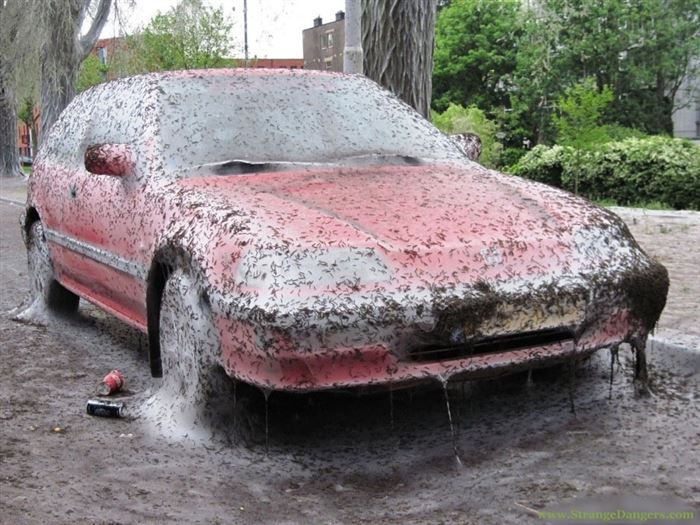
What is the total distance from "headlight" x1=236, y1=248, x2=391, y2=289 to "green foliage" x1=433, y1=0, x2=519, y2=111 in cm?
3694

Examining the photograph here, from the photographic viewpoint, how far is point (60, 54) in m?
22.0

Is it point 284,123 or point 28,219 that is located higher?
point 284,123

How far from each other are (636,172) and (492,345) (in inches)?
484

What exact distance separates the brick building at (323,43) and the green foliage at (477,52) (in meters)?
35.3

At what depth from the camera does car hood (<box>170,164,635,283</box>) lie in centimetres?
370

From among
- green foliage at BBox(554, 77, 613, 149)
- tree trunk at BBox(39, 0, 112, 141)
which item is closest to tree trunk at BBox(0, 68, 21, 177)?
tree trunk at BBox(39, 0, 112, 141)

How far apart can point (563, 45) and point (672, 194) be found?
71.7 ft

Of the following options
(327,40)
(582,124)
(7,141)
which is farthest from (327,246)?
(327,40)

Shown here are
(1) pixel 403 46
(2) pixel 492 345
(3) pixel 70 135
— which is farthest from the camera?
(1) pixel 403 46

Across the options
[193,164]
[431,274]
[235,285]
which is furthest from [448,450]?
[193,164]

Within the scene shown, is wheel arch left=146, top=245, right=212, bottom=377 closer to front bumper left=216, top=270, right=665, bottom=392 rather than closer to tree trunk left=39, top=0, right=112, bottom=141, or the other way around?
front bumper left=216, top=270, right=665, bottom=392

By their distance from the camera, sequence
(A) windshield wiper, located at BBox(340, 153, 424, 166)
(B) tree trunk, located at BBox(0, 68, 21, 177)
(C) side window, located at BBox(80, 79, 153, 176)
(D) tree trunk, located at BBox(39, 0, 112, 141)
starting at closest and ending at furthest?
(A) windshield wiper, located at BBox(340, 153, 424, 166)
(C) side window, located at BBox(80, 79, 153, 176)
(D) tree trunk, located at BBox(39, 0, 112, 141)
(B) tree trunk, located at BBox(0, 68, 21, 177)

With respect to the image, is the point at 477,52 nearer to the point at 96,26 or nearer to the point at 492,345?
the point at 96,26

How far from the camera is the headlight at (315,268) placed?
355cm
